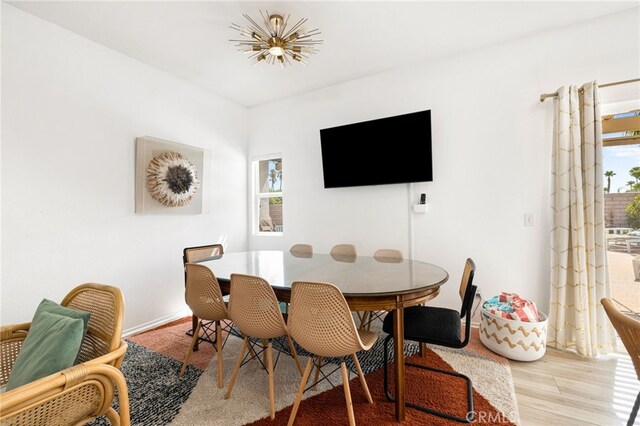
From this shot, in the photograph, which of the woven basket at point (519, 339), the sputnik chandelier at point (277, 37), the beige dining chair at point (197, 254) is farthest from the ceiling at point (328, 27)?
the woven basket at point (519, 339)

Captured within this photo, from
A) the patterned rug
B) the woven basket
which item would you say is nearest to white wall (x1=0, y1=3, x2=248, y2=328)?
the patterned rug

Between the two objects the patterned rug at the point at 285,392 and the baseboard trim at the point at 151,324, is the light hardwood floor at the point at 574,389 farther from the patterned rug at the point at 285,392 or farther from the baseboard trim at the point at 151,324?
the baseboard trim at the point at 151,324

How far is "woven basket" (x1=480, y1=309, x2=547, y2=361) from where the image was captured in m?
2.26

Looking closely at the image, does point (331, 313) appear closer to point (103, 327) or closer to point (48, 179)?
point (103, 327)

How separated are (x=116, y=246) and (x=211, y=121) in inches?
82.3

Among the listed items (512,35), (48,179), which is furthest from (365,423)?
(512,35)

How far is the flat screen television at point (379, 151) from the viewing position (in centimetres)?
317

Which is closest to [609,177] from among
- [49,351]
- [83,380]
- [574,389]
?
[574,389]

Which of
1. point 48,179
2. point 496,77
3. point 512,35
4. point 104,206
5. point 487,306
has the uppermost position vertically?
point 512,35

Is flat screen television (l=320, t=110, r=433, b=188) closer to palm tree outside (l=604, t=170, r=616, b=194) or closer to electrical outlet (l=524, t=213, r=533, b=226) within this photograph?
electrical outlet (l=524, t=213, r=533, b=226)

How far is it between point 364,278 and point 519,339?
1.50 metres

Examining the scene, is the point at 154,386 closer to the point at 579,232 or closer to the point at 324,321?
the point at 324,321

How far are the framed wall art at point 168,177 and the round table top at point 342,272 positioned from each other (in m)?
1.10

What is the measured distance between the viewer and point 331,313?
1.46 metres
